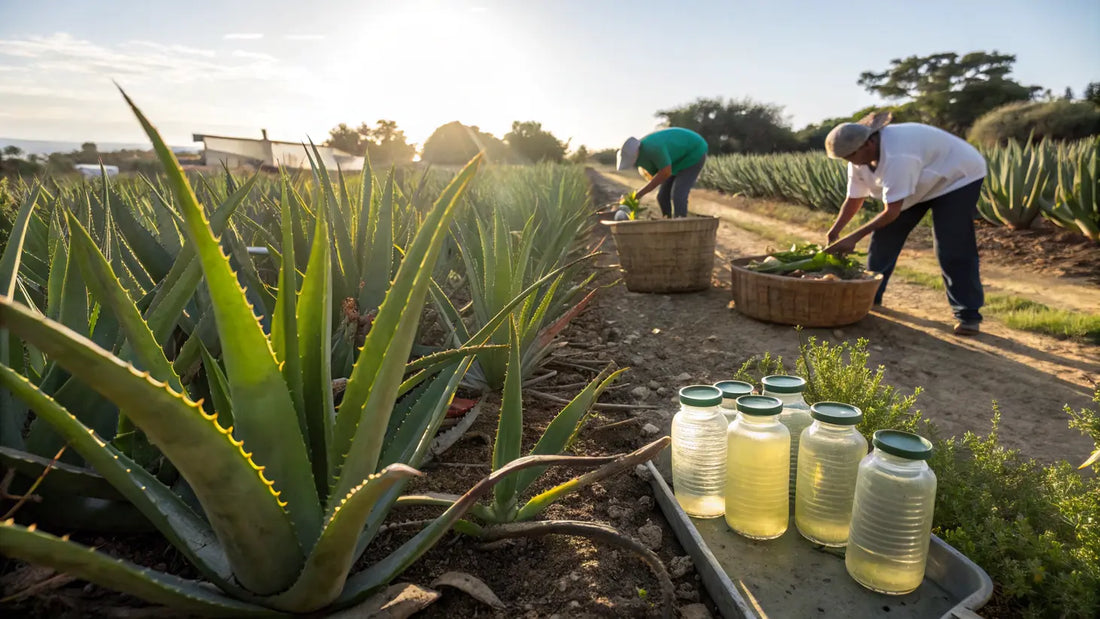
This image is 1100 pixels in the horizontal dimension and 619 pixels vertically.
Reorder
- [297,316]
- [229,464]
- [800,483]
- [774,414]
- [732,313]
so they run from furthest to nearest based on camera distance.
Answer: [732,313] < [800,483] < [774,414] < [297,316] < [229,464]

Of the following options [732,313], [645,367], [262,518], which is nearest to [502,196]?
[732,313]

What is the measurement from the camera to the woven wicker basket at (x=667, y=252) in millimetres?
4258

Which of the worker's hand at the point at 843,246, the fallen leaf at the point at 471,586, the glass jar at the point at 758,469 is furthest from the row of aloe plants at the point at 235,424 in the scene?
the worker's hand at the point at 843,246

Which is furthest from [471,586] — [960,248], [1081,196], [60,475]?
[1081,196]

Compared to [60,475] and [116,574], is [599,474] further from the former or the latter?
[60,475]

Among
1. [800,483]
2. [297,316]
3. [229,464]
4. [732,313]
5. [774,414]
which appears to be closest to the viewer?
[229,464]

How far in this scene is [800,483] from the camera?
142 centimetres

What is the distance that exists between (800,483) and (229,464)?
129 cm

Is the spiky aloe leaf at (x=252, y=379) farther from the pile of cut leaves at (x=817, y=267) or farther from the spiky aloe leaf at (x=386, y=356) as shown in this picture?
the pile of cut leaves at (x=817, y=267)

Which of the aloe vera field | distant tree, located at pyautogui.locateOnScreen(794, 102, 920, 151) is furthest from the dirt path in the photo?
distant tree, located at pyautogui.locateOnScreen(794, 102, 920, 151)

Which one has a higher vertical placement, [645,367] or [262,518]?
[262,518]

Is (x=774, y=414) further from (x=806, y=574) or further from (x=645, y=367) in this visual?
(x=645, y=367)

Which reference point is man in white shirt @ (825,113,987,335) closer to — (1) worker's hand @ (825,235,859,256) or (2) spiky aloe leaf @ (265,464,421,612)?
(1) worker's hand @ (825,235,859,256)

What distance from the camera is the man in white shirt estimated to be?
357 cm
